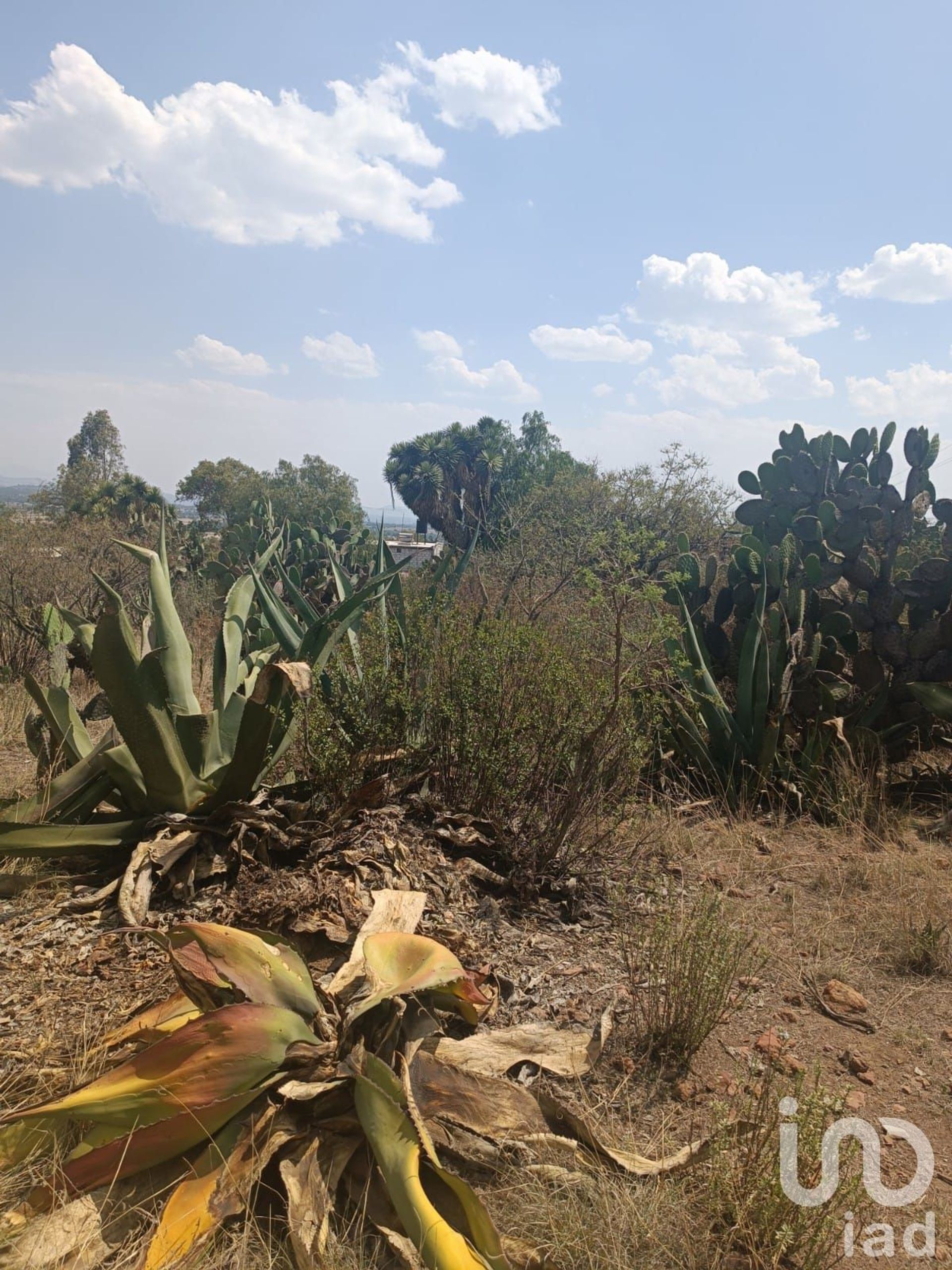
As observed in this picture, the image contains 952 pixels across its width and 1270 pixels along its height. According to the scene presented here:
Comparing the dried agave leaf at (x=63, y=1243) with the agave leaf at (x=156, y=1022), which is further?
the agave leaf at (x=156, y=1022)

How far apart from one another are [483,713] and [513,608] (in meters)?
3.56

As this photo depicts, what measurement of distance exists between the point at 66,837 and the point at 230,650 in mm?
1131

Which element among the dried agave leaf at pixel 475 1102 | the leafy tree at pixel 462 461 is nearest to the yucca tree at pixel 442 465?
the leafy tree at pixel 462 461

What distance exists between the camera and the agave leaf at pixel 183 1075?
2.01 metres

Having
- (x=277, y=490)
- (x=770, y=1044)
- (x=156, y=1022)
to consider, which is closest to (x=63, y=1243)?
(x=156, y=1022)

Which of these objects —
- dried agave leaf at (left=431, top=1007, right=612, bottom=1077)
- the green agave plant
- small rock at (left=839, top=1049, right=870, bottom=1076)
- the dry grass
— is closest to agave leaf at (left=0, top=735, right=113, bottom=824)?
the green agave plant

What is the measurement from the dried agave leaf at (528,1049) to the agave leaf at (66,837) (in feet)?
5.06

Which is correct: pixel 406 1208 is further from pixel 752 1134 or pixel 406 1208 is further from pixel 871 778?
pixel 871 778

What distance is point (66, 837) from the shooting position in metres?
3.15

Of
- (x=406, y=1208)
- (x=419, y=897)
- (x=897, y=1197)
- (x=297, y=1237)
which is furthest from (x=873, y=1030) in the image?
(x=297, y=1237)

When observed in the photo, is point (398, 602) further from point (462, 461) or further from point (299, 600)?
point (462, 461)

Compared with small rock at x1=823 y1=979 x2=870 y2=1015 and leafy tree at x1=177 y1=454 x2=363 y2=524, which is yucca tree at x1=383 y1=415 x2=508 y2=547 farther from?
small rock at x1=823 y1=979 x2=870 y2=1015

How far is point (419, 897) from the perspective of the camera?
293cm

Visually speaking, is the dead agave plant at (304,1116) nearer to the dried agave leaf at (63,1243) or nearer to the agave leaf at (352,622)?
the dried agave leaf at (63,1243)
